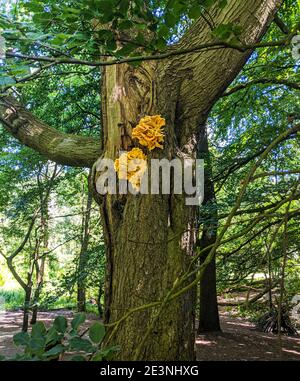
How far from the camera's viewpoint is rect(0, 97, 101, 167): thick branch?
2318 mm

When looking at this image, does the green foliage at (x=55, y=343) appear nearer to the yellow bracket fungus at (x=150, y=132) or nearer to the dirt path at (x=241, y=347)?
the yellow bracket fungus at (x=150, y=132)

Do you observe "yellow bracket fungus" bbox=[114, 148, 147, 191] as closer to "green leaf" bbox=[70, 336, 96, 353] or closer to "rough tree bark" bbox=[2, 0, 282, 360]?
"rough tree bark" bbox=[2, 0, 282, 360]

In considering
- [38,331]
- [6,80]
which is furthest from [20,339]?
[6,80]

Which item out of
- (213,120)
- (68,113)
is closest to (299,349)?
(213,120)

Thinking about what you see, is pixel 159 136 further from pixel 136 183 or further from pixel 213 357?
pixel 213 357

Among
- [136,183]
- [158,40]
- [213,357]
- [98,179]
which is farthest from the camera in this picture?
[213,357]

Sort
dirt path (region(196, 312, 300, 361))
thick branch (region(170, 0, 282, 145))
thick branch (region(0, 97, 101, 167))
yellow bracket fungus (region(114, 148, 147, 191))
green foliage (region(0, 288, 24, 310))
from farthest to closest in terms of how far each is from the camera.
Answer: green foliage (region(0, 288, 24, 310)) < dirt path (region(196, 312, 300, 361)) < thick branch (region(0, 97, 101, 167)) < thick branch (region(170, 0, 282, 145)) < yellow bracket fungus (region(114, 148, 147, 191))

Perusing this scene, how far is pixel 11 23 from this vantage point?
50.0 inches

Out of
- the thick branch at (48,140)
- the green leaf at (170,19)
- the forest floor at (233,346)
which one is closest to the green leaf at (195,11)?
the green leaf at (170,19)

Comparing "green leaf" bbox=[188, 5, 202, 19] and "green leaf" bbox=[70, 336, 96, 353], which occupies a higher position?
"green leaf" bbox=[188, 5, 202, 19]

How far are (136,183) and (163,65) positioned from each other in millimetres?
681

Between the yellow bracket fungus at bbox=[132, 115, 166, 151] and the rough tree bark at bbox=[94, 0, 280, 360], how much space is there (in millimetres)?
49
